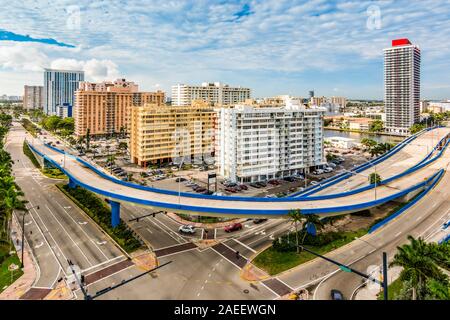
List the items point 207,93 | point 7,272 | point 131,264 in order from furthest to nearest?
point 207,93 → point 131,264 → point 7,272

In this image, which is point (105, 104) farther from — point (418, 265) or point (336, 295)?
point (418, 265)

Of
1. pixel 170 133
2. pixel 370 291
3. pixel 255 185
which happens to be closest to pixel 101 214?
pixel 255 185

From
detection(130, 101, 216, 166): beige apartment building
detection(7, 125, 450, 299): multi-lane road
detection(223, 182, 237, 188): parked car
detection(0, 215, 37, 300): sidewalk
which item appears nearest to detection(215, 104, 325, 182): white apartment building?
detection(223, 182, 237, 188): parked car

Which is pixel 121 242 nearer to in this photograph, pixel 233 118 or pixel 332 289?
pixel 332 289

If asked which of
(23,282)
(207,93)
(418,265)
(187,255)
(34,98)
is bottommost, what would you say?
(23,282)

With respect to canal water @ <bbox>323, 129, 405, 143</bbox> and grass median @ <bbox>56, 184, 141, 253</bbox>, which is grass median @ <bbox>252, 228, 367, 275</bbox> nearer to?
grass median @ <bbox>56, 184, 141, 253</bbox>
